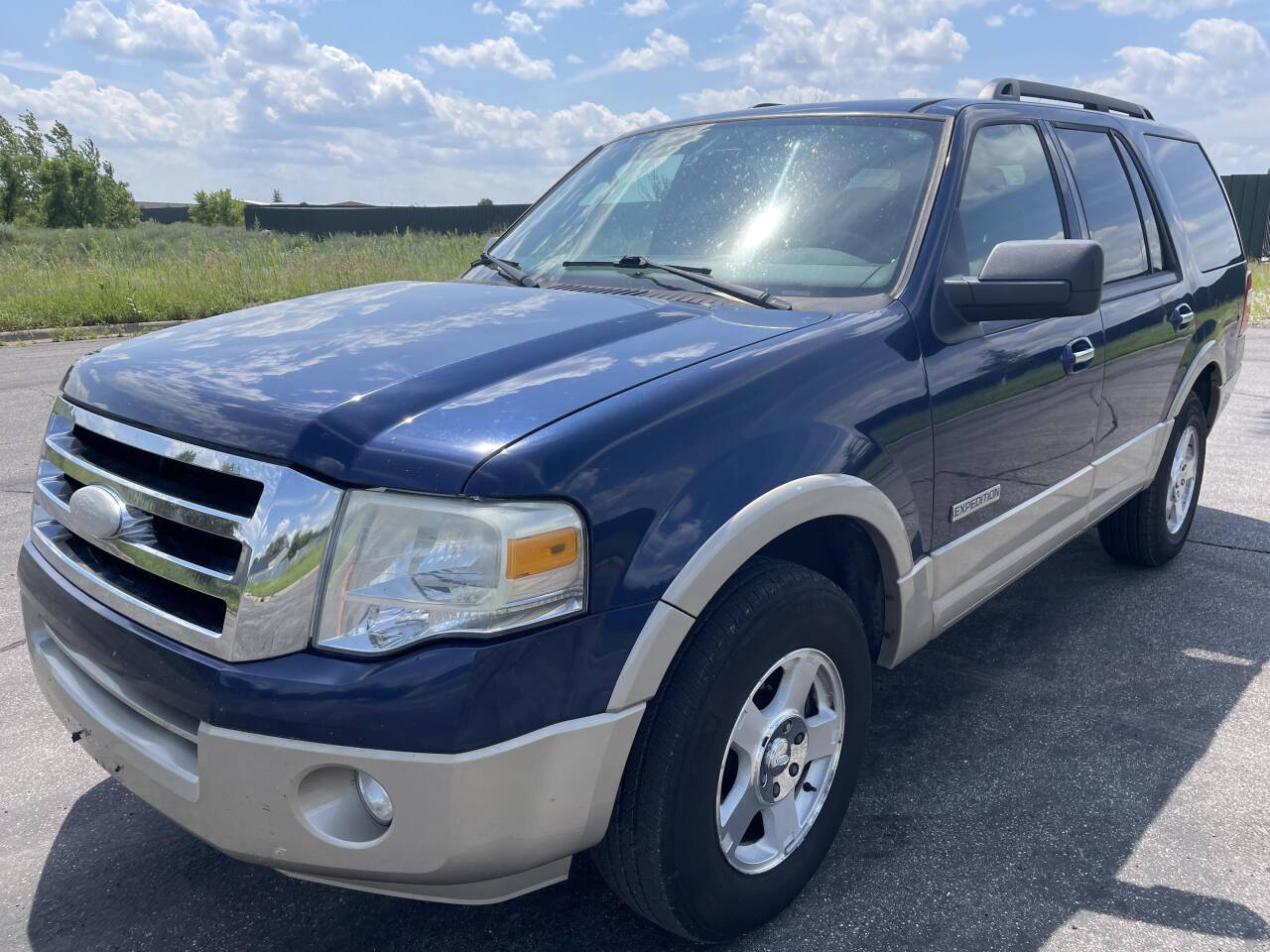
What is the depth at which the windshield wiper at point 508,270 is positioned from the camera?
3.12 m

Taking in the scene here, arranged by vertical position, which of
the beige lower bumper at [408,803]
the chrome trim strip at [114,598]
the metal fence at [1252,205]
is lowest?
the beige lower bumper at [408,803]

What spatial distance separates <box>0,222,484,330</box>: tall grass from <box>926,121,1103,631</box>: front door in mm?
12725

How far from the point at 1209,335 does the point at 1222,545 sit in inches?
44.8

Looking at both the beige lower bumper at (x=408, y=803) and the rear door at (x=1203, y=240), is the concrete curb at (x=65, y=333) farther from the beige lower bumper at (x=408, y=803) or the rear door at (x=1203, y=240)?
the beige lower bumper at (x=408, y=803)

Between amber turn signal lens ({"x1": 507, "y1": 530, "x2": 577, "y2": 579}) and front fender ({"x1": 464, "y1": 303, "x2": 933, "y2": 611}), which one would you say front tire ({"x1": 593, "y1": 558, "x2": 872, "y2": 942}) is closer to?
front fender ({"x1": 464, "y1": 303, "x2": 933, "y2": 611})

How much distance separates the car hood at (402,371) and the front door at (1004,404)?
0.52m

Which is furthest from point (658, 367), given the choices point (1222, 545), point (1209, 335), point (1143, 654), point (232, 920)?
point (1222, 545)

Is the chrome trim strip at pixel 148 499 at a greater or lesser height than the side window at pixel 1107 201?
lesser

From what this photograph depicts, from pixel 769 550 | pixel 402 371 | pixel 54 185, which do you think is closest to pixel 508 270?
pixel 402 371

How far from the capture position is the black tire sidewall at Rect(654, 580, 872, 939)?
1.99 meters

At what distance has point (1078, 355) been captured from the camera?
3.26 m

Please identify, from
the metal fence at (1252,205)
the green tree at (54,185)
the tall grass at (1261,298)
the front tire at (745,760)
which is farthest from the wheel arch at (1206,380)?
the green tree at (54,185)

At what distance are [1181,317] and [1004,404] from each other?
171 centimetres

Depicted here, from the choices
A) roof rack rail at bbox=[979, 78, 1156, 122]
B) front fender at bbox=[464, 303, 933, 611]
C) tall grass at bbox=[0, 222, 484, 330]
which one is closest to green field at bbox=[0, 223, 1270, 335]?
tall grass at bbox=[0, 222, 484, 330]
